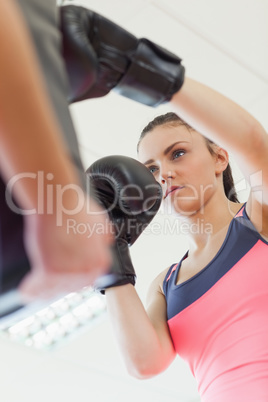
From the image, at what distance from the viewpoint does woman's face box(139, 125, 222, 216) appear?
1.40 meters

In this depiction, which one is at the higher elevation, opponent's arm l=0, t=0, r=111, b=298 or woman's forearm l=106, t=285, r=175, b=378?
opponent's arm l=0, t=0, r=111, b=298

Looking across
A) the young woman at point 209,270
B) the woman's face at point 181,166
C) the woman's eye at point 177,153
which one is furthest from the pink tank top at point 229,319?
the woman's eye at point 177,153

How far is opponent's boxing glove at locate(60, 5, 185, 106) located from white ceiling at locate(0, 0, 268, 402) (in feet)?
3.14

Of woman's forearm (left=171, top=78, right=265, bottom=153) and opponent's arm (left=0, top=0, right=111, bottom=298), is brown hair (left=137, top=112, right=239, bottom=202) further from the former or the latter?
opponent's arm (left=0, top=0, right=111, bottom=298)

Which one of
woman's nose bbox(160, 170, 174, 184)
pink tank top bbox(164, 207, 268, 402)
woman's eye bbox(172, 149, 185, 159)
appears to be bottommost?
pink tank top bbox(164, 207, 268, 402)

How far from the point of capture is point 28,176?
40cm

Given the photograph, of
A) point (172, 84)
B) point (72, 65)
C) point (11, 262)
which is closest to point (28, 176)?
point (11, 262)

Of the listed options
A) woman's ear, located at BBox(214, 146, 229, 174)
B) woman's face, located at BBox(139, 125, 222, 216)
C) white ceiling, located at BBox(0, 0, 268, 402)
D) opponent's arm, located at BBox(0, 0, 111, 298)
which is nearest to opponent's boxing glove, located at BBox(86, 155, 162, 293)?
woman's face, located at BBox(139, 125, 222, 216)

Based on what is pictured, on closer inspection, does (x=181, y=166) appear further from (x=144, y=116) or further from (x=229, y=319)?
(x=144, y=116)

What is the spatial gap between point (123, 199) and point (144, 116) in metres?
1.02

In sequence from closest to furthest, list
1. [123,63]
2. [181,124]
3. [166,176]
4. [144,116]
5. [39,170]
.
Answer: [39,170], [123,63], [166,176], [181,124], [144,116]

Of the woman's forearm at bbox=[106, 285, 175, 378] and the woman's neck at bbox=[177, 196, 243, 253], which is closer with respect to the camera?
the woman's forearm at bbox=[106, 285, 175, 378]

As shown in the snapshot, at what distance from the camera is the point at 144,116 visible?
2.09 m

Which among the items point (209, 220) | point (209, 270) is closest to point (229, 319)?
point (209, 270)
